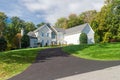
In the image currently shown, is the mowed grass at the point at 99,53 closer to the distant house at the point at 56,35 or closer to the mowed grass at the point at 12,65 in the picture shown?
the mowed grass at the point at 12,65

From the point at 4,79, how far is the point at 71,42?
159 ft

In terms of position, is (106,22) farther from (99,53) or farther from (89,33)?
(99,53)

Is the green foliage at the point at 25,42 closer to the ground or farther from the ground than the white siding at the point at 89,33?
closer to the ground

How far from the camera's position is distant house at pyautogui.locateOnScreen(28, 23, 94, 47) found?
57375 mm

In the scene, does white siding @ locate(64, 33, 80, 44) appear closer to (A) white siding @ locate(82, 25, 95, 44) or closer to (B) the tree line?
(A) white siding @ locate(82, 25, 95, 44)

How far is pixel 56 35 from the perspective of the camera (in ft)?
205

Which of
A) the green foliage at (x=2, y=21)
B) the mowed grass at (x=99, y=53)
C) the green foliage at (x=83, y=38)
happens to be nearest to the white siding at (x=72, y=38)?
the green foliage at (x=83, y=38)

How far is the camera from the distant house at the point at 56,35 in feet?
188

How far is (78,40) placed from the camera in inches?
2207

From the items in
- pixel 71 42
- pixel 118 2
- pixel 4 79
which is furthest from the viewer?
pixel 71 42

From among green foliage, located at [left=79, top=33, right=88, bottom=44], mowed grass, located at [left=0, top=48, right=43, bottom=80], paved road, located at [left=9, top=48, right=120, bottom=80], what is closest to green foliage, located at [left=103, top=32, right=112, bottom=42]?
green foliage, located at [left=79, top=33, right=88, bottom=44]

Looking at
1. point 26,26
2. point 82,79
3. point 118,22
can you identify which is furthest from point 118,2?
point 26,26

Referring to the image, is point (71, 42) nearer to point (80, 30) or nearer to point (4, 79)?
point (80, 30)

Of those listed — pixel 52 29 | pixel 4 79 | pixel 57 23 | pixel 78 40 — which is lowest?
pixel 4 79
